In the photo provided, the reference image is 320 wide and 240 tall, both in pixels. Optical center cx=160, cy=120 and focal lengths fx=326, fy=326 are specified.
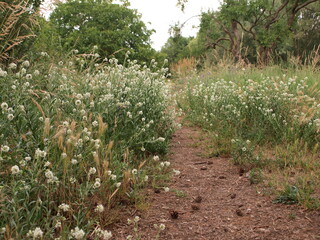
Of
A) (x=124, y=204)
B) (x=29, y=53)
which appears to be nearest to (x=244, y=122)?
(x=124, y=204)

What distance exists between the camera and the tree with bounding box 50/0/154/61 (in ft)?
85.0

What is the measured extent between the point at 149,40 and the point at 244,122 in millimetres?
25768

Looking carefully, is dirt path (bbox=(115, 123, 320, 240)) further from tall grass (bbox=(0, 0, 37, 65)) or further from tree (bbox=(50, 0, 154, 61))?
tree (bbox=(50, 0, 154, 61))

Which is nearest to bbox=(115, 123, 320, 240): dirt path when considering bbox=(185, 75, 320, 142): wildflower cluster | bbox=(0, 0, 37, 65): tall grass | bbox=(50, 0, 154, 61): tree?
bbox=(185, 75, 320, 142): wildflower cluster

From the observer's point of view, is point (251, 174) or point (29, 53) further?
point (29, 53)

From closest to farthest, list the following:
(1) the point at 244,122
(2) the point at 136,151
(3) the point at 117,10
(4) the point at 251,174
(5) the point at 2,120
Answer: (5) the point at 2,120, (4) the point at 251,174, (2) the point at 136,151, (1) the point at 244,122, (3) the point at 117,10

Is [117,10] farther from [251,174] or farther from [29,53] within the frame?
[251,174]

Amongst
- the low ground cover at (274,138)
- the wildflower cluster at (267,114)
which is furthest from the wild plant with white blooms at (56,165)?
the wildflower cluster at (267,114)

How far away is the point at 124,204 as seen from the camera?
3.10 m

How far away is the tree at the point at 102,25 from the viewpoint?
2592 centimetres

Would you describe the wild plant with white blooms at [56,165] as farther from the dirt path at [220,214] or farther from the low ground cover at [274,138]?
the low ground cover at [274,138]

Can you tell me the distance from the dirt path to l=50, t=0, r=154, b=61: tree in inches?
904

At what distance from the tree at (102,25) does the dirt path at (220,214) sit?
2296 cm

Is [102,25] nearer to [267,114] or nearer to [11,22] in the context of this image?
[11,22]
